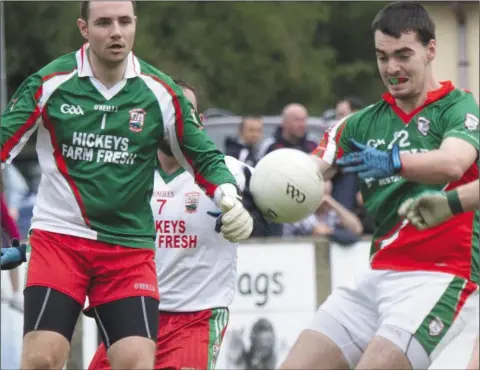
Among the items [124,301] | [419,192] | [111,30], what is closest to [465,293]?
[419,192]

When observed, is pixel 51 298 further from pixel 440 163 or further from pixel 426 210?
pixel 440 163

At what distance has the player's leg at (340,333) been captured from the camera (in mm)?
7145

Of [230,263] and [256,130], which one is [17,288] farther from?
[230,263]

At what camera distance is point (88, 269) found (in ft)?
22.0

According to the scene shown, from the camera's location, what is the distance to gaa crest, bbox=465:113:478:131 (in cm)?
707

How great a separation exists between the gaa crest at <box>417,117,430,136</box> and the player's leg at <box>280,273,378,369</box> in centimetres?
83

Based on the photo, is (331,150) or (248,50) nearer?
(331,150)

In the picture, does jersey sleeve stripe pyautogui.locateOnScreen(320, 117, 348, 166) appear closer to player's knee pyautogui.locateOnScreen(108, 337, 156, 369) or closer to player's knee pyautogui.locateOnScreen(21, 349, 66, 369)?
player's knee pyautogui.locateOnScreen(108, 337, 156, 369)

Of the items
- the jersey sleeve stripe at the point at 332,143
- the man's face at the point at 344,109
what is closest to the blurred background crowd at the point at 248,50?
the man's face at the point at 344,109

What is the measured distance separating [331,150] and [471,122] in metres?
0.85

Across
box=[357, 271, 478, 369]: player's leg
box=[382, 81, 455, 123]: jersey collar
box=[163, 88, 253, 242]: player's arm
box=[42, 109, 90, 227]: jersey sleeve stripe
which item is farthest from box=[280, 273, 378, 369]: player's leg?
box=[42, 109, 90, 227]: jersey sleeve stripe

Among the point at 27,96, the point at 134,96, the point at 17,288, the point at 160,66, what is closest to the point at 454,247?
the point at 134,96

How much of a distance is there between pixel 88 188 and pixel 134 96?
53cm

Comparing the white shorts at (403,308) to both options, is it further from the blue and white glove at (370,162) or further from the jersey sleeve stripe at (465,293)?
the blue and white glove at (370,162)
